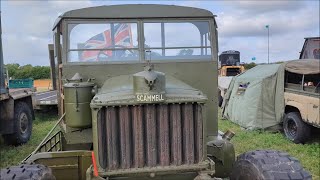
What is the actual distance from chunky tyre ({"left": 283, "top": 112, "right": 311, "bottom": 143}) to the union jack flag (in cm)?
627

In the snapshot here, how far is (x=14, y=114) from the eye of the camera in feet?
32.7

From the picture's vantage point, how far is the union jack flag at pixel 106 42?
5.29 meters

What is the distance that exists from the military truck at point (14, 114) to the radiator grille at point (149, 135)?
19.2ft

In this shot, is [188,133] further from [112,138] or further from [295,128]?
[295,128]

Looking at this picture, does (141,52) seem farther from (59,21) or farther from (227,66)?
(227,66)

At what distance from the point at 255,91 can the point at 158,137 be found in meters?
8.19

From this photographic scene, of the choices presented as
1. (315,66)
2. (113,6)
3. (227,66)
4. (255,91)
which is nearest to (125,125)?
(113,6)

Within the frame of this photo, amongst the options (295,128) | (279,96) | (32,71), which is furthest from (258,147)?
(32,71)

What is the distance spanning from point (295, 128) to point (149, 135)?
724 centimetres

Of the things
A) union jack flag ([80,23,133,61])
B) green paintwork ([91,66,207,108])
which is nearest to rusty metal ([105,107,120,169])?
green paintwork ([91,66,207,108])

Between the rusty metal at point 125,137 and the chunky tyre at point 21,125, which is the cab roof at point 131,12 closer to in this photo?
the rusty metal at point 125,137

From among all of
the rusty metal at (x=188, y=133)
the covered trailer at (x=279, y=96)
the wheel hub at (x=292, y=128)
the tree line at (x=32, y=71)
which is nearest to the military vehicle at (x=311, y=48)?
the covered trailer at (x=279, y=96)

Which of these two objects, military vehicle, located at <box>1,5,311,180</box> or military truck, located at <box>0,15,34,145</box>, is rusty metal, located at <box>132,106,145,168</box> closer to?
military vehicle, located at <box>1,5,311,180</box>

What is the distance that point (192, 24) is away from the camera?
5.58 m
